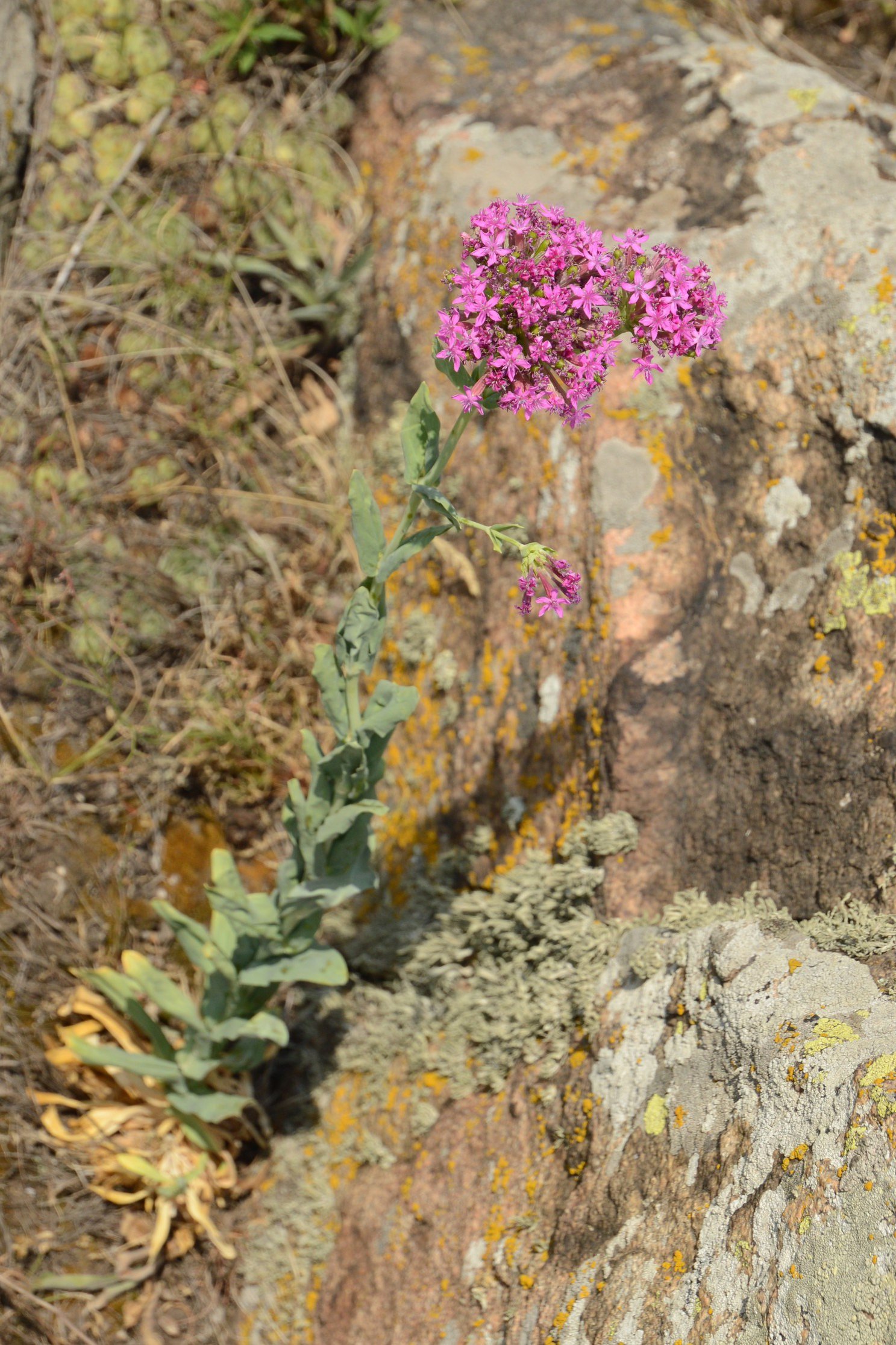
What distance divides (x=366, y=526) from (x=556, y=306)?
693 millimetres

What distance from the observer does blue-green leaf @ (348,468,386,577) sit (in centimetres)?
234

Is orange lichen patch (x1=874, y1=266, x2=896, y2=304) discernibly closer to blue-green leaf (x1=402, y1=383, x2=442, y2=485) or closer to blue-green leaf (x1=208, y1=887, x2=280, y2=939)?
blue-green leaf (x1=402, y1=383, x2=442, y2=485)

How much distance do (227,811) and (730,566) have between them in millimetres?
1979

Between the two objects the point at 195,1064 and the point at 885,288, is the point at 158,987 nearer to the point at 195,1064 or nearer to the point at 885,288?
the point at 195,1064

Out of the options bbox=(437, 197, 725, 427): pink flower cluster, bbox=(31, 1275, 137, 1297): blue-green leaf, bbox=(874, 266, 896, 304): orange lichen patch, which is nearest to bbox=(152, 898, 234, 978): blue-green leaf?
bbox=(31, 1275, 137, 1297): blue-green leaf

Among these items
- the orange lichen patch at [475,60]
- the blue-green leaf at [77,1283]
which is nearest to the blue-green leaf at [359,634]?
the blue-green leaf at [77,1283]

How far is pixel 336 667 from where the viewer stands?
2451 mm

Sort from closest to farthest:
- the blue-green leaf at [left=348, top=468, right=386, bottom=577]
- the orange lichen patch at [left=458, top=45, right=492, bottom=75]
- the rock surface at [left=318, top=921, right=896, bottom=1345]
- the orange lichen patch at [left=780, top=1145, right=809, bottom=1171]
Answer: the rock surface at [left=318, top=921, right=896, bottom=1345] → the orange lichen patch at [left=780, top=1145, right=809, bottom=1171] → the blue-green leaf at [left=348, top=468, right=386, bottom=577] → the orange lichen patch at [left=458, top=45, right=492, bottom=75]

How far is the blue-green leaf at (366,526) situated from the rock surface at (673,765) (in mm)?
775

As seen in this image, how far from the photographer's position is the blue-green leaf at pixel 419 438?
222 centimetres

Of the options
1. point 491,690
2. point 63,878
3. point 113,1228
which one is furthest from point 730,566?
point 113,1228

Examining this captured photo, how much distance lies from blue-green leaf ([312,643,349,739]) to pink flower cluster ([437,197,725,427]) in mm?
743

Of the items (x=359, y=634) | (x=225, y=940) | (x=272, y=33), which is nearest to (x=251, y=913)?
(x=225, y=940)

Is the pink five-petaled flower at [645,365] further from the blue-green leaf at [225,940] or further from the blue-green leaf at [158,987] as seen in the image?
the blue-green leaf at [158,987]
